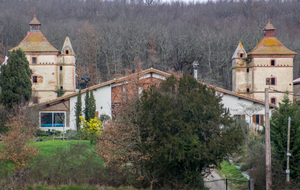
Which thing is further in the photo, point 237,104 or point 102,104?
point 102,104

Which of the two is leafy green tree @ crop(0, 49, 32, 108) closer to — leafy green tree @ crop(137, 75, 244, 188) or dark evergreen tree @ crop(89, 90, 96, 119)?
dark evergreen tree @ crop(89, 90, 96, 119)

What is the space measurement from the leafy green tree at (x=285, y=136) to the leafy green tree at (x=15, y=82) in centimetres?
2040

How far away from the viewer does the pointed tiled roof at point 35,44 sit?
125ft

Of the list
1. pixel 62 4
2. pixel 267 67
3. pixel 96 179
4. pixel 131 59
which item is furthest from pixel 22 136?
pixel 62 4

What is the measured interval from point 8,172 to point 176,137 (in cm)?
812

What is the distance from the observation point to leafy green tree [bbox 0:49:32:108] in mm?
26562

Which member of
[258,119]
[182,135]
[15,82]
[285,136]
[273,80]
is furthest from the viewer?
[273,80]

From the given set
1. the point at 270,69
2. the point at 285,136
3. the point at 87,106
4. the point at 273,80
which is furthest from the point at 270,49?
the point at 285,136

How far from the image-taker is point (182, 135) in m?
13.7

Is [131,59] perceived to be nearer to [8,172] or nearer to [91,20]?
[91,20]

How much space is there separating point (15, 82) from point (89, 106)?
6645 mm

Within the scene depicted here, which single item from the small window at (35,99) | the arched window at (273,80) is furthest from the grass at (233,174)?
the small window at (35,99)

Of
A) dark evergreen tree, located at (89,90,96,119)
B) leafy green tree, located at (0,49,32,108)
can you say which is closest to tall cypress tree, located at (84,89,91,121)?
dark evergreen tree, located at (89,90,96,119)

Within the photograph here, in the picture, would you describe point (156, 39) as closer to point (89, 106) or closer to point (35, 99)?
point (35, 99)
